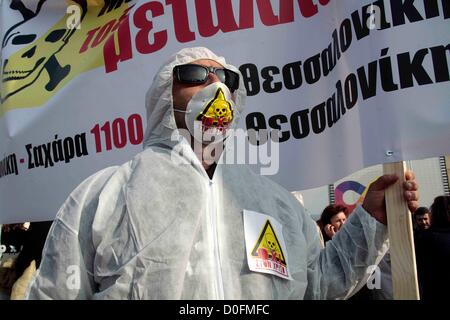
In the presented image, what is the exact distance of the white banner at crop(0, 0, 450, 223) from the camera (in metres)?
1.80

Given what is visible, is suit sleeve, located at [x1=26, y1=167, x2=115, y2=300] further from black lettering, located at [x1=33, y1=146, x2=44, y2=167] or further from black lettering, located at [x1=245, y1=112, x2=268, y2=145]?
black lettering, located at [x1=33, y1=146, x2=44, y2=167]

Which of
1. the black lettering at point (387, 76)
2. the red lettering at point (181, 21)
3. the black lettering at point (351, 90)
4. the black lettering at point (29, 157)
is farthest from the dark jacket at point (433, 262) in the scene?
the black lettering at point (29, 157)

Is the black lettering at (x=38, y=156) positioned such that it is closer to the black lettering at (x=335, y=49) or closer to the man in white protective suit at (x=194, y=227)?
the man in white protective suit at (x=194, y=227)

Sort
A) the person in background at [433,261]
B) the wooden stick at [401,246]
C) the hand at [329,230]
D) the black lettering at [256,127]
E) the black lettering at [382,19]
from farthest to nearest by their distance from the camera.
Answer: the hand at [329,230], the person in background at [433,261], the black lettering at [256,127], the black lettering at [382,19], the wooden stick at [401,246]

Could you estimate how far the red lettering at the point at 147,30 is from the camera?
278 centimetres

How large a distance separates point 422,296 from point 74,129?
2381mm

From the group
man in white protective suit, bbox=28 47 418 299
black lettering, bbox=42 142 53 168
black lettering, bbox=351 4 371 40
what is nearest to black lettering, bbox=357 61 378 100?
black lettering, bbox=351 4 371 40

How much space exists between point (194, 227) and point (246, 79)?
1.15 m

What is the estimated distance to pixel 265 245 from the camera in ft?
5.58

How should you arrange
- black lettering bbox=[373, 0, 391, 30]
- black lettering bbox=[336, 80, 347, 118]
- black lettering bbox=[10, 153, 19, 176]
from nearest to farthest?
black lettering bbox=[373, 0, 391, 30] < black lettering bbox=[336, 80, 347, 118] < black lettering bbox=[10, 153, 19, 176]

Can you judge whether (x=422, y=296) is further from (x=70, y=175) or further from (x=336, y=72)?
(x=70, y=175)

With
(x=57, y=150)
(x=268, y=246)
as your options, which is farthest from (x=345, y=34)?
(x=57, y=150)

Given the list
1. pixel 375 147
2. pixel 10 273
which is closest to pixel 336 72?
pixel 375 147
